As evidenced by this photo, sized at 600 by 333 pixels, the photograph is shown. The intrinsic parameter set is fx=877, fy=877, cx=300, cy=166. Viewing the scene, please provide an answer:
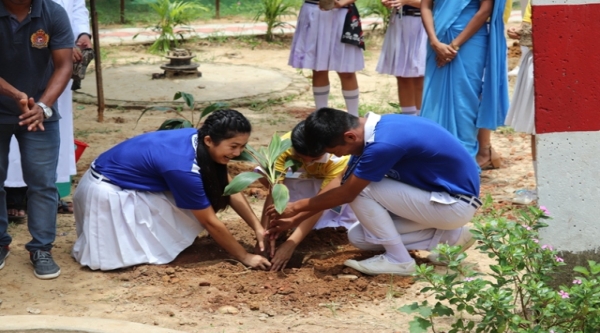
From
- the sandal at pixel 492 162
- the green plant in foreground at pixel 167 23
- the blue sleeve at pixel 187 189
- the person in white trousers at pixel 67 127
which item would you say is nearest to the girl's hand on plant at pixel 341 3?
the sandal at pixel 492 162

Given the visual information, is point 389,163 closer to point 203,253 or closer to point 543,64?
point 543,64

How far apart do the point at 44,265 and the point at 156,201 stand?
62 cm

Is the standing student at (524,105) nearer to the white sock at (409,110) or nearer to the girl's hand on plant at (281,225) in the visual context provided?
the white sock at (409,110)

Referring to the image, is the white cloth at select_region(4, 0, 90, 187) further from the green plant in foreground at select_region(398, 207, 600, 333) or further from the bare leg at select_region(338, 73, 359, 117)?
the green plant in foreground at select_region(398, 207, 600, 333)

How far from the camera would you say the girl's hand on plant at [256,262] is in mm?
4328

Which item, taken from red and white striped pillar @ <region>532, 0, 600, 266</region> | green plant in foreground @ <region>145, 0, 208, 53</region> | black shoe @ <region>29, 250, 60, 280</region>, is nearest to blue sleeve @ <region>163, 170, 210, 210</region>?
black shoe @ <region>29, 250, 60, 280</region>

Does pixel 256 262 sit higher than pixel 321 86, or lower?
lower

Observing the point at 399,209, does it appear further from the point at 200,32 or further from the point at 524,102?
the point at 200,32

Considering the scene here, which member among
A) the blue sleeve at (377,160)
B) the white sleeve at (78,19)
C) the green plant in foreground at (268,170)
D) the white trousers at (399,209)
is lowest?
the white trousers at (399,209)

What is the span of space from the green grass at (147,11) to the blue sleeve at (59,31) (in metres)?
8.58

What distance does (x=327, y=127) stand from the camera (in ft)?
12.8

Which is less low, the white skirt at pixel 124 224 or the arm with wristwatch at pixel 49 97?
the arm with wristwatch at pixel 49 97

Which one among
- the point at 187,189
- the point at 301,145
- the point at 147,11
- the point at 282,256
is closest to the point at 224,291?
the point at 282,256

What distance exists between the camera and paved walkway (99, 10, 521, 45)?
11.5m
